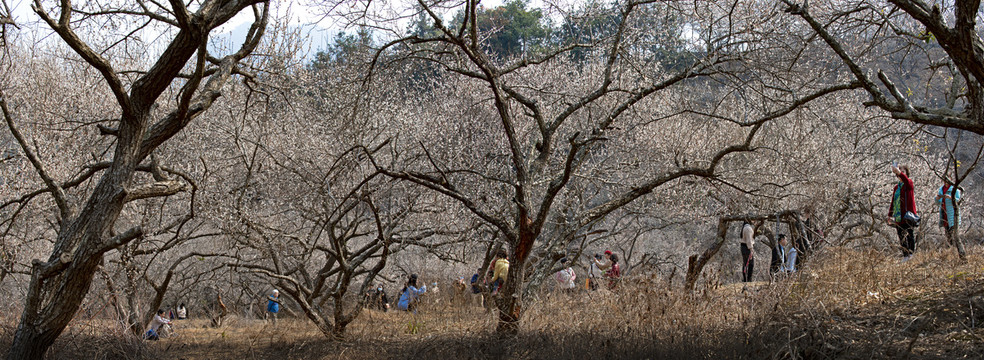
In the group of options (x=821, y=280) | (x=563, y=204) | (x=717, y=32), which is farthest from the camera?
(x=563, y=204)

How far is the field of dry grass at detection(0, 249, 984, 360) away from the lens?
5.05 meters

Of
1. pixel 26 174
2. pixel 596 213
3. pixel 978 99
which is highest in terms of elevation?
pixel 26 174

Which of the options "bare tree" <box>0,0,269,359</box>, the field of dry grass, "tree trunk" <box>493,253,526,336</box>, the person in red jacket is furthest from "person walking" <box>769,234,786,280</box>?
"bare tree" <box>0,0,269,359</box>

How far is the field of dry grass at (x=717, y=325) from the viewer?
16.6 feet

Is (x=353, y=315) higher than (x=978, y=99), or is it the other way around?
(x=978, y=99)

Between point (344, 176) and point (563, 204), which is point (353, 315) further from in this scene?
point (563, 204)

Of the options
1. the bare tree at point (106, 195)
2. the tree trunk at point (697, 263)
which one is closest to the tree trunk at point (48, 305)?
the bare tree at point (106, 195)

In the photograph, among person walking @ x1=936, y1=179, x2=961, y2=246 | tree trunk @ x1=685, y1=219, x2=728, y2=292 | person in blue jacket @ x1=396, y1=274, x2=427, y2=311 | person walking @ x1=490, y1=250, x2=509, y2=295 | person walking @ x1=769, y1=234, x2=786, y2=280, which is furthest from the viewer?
person walking @ x1=490, y1=250, x2=509, y2=295

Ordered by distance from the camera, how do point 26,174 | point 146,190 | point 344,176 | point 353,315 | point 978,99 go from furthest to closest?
point 26,174 → point 344,176 → point 353,315 → point 146,190 → point 978,99

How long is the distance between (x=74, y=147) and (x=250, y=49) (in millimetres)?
5859

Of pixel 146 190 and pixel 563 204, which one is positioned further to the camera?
pixel 563 204

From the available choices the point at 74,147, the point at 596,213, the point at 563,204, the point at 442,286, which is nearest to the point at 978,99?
the point at 596,213

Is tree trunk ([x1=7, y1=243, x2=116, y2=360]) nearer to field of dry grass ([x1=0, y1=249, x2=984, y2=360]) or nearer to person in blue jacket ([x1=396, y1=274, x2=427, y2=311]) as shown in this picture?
field of dry grass ([x1=0, y1=249, x2=984, y2=360])

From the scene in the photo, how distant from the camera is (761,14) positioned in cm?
609
